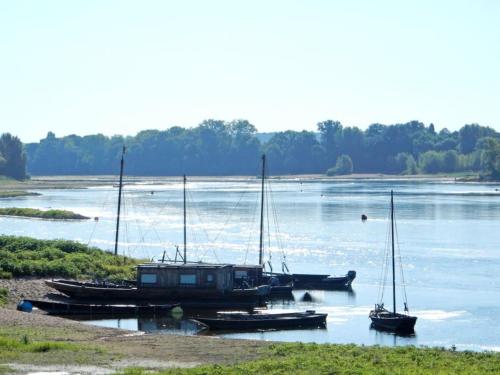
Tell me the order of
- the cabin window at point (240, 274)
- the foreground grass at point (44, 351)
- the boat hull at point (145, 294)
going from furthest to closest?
1. the cabin window at point (240, 274)
2. the boat hull at point (145, 294)
3. the foreground grass at point (44, 351)

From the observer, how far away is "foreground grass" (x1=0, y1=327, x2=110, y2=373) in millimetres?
38312

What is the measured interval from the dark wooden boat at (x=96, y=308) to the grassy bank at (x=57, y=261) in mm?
7075

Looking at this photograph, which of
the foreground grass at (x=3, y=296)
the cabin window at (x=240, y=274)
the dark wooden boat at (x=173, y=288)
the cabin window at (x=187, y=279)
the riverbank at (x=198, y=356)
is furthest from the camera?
the cabin window at (x=240, y=274)

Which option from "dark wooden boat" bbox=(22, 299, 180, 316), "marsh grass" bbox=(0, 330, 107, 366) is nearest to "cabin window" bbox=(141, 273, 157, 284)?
"dark wooden boat" bbox=(22, 299, 180, 316)

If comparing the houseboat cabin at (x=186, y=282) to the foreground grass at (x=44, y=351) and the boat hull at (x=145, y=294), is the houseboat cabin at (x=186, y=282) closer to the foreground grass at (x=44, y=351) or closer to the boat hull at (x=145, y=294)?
the boat hull at (x=145, y=294)

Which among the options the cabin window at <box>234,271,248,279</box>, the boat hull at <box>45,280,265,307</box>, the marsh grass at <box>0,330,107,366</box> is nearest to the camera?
the marsh grass at <box>0,330,107,366</box>

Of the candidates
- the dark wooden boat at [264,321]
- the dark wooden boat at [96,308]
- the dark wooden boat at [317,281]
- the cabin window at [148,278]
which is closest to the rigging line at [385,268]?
the dark wooden boat at [317,281]

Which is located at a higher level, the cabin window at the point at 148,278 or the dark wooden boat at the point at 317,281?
the cabin window at the point at 148,278

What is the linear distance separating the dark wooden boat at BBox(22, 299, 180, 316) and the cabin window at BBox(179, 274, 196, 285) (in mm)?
2863

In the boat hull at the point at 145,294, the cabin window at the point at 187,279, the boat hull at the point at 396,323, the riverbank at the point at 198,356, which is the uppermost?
the cabin window at the point at 187,279

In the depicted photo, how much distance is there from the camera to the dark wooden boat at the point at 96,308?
57.9 metres

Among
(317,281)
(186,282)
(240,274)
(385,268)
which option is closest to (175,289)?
(186,282)

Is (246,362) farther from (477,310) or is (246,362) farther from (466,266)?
(466,266)

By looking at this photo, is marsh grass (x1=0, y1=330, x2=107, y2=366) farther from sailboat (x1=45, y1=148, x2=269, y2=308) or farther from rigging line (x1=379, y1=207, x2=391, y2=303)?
rigging line (x1=379, y1=207, x2=391, y2=303)
